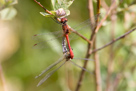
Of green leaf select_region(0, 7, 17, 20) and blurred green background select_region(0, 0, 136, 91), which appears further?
blurred green background select_region(0, 0, 136, 91)

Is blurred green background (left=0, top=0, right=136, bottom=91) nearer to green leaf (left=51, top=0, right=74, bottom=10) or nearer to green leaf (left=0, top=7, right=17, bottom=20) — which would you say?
green leaf (left=0, top=7, right=17, bottom=20)

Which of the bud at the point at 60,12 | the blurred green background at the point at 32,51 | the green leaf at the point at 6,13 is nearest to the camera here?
the bud at the point at 60,12

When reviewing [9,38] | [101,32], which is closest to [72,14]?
[101,32]

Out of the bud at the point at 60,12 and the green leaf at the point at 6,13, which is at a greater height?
the bud at the point at 60,12

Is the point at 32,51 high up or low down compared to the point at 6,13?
down

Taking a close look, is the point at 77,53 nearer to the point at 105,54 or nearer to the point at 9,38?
the point at 105,54

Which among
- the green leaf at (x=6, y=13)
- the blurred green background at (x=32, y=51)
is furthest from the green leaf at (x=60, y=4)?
the blurred green background at (x=32, y=51)

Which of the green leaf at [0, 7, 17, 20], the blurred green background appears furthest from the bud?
the blurred green background

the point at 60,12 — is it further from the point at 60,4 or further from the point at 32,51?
the point at 32,51

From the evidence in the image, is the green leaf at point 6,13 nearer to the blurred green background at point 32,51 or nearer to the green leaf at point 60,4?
the green leaf at point 60,4

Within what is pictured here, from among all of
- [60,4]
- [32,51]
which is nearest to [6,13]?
[60,4]

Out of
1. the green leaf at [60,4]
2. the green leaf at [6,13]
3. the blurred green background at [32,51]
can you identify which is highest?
the green leaf at [60,4]
